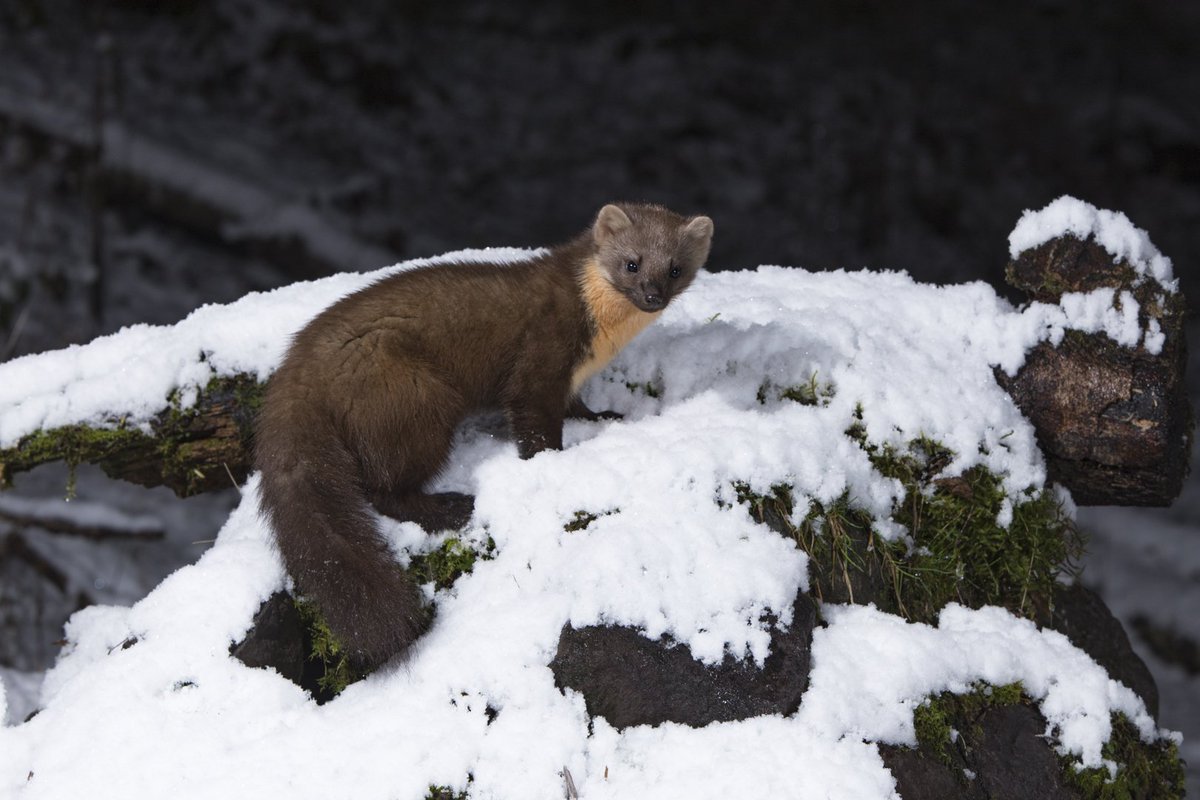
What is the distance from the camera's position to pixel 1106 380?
3.43 m

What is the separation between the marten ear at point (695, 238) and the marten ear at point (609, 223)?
0.19 metres

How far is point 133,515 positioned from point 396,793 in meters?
3.83

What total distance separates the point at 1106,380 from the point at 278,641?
8.03 feet

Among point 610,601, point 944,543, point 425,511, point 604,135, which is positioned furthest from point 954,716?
point 604,135

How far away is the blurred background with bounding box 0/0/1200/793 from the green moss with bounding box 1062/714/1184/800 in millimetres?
4584

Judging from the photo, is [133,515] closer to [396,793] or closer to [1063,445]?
[396,793]

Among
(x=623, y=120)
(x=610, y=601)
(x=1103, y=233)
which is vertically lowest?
(x=623, y=120)

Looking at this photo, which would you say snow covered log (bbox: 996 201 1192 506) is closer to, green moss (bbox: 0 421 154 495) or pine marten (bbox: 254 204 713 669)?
pine marten (bbox: 254 204 713 669)

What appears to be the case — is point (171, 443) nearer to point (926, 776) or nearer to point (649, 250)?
point (649, 250)

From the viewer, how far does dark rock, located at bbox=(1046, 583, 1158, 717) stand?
354 cm

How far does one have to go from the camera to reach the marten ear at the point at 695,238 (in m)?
3.59

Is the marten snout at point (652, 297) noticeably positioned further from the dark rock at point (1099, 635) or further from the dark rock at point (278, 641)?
the dark rock at point (1099, 635)

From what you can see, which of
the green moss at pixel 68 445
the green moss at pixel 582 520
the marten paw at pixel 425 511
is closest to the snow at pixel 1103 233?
the green moss at pixel 582 520

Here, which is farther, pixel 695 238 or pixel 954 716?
pixel 695 238
